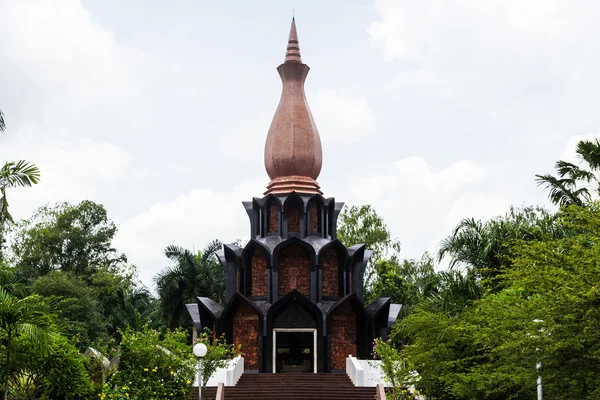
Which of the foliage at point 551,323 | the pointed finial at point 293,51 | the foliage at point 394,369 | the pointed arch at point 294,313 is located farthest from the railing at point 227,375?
the pointed finial at point 293,51

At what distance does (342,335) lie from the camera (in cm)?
3450

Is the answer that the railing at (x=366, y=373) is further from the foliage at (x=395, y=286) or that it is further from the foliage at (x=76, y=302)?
the foliage at (x=76, y=302)

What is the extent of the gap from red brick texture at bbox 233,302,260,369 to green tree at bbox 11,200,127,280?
21355mm

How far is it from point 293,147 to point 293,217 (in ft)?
9.92

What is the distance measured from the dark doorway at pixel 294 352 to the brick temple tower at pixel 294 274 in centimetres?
7

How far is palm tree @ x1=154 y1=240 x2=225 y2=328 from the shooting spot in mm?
46281

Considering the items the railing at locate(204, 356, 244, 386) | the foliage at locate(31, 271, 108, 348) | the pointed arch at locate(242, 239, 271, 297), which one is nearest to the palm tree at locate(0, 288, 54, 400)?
the railing at locate(204, 356, 244, 386)

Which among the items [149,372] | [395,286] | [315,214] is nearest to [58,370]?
[149,372]

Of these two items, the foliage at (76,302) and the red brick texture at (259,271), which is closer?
the red brick texture at (259,271)

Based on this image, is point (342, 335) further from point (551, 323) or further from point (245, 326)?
point (551, 323)

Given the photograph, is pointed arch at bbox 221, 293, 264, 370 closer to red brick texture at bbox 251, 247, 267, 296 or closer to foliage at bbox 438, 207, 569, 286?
red brick texture at bbox 251, 247, 267, 296

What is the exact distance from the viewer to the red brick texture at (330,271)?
35.4 metres

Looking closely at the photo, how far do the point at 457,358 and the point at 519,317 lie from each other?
647cm

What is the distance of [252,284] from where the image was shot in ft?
117
